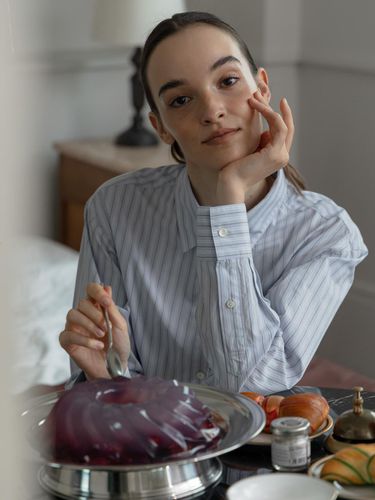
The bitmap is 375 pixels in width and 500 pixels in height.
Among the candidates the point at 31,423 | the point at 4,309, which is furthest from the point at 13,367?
the point at 31,423

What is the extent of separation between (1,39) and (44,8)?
3.19 metres

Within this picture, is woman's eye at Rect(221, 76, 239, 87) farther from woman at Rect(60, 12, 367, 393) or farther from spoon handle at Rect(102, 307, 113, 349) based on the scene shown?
spoon handle at Rect(102, 307, 113, 349)

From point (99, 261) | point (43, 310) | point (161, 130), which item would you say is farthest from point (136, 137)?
point (99, 261)

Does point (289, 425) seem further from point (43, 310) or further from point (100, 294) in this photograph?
point (43, 310)

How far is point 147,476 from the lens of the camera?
872mm

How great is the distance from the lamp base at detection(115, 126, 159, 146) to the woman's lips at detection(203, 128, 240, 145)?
2075 millimetres

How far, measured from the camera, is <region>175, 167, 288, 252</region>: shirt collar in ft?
4.74

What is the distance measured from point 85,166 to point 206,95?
2052mm

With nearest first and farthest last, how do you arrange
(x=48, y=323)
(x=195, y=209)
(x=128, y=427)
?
(x=128, y=427) < (x=195, y=209) < (x=48, y=323)

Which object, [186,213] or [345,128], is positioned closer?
[186,213]

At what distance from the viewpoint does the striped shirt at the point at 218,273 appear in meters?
1.28

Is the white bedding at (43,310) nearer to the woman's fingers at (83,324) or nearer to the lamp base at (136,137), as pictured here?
the lamp base at (136,137)

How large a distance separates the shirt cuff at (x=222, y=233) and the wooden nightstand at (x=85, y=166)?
A: 186 centimetres

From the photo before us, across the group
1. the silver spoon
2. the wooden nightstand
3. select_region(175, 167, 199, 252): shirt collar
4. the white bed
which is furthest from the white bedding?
the silver spoon
